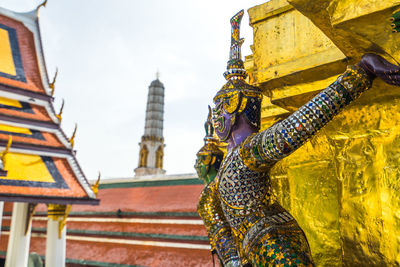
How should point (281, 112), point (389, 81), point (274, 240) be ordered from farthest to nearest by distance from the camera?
1. point (281, 112)
2. point (274, 240)
3. point (389, 81)

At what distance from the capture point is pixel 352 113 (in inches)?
42.5

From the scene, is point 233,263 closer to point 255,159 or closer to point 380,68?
point 255,159

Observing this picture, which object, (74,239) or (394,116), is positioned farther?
(74,239)

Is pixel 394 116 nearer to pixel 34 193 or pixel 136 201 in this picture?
pixel 34 193

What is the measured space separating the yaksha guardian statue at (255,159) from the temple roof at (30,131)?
3.23 metres

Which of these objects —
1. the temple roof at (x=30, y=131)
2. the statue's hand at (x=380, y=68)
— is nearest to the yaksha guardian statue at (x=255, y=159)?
the statue's hand at (x=380, y=68)

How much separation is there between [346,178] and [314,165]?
0.20 meters

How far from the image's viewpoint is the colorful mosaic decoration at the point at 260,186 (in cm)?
91

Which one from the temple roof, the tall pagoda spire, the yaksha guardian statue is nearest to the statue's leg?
the yaksha guardian statue

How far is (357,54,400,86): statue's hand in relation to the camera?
2.65ft

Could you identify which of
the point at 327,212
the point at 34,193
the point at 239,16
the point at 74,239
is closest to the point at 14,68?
the point at 34,193

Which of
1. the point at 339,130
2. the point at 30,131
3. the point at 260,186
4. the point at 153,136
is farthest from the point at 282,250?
the point at 153,136

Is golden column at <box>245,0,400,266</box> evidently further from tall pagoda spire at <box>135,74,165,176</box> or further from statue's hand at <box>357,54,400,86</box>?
tall pagoda spire at <box>135,74,165,176</box>

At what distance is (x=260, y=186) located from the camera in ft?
3.62
